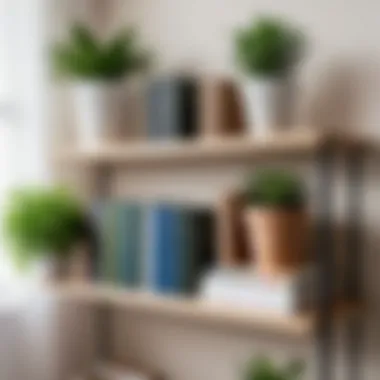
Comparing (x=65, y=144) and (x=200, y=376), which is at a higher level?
(x=65, y=144)

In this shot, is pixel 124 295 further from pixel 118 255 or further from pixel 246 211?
pixel 246 211

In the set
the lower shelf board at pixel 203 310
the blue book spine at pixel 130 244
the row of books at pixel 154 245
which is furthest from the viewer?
the blue book spine at pixel 130 244

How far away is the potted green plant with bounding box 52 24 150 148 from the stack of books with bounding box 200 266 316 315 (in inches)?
22.2

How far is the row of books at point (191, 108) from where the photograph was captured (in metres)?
1.92

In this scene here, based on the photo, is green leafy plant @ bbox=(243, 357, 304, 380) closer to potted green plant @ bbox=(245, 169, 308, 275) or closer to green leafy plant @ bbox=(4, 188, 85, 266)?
potted green plant @ bbox=(245, 169, 308, 275)

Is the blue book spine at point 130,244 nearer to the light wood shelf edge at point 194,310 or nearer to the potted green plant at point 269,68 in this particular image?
the light wood shelf edge at point 194,310

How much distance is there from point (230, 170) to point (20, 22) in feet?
2.44

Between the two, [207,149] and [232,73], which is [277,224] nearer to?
[207,149]

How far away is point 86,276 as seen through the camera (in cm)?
214

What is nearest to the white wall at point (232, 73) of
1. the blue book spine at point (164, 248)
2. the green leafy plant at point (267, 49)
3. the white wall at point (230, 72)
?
the white wall at point (230, 72)

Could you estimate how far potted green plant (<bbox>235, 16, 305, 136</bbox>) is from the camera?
175 centimetres

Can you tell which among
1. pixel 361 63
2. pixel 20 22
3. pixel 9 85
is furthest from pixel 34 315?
pixel 361 63

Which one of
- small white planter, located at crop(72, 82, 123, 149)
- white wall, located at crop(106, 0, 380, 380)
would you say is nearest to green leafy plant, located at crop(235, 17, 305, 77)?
white wall, located at crop(106, 0, 380, 380)

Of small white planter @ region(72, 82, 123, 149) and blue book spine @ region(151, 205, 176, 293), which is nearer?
blue book spine @ region(151, 205, 176, 293)
